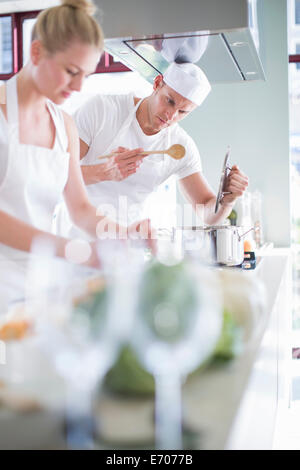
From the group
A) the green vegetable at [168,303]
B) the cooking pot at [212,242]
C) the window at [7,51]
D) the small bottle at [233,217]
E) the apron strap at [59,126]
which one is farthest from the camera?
the small bottle at [233,217]

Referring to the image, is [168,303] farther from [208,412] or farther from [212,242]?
[212,242]

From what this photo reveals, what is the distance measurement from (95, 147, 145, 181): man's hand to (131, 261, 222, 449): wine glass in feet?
4.08

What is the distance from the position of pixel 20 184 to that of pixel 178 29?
27.6 inches

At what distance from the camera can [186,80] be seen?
2074 millimetres

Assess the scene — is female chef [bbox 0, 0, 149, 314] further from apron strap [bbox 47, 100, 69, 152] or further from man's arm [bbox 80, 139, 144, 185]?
man's arm [bbox 80, 139, 144, 185]

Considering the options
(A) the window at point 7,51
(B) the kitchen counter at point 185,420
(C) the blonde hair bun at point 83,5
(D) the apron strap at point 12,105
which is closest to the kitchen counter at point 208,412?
A: (B) the kitchen counter at point 185,420

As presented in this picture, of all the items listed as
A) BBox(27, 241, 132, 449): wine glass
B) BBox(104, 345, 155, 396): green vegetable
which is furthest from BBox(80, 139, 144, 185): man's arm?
BBox(104, 345, 155, 396): green vegetable

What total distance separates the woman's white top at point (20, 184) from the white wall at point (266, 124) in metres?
2.34

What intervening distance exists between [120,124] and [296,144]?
6.58 feet

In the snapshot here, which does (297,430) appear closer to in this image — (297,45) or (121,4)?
(121,4)

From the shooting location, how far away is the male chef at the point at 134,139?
1.95 metres

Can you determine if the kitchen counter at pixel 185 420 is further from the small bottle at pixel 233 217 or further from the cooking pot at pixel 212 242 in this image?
the small bottle at pixel 233 217

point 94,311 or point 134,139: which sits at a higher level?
point 134,139

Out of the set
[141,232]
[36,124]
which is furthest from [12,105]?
[141,232]
